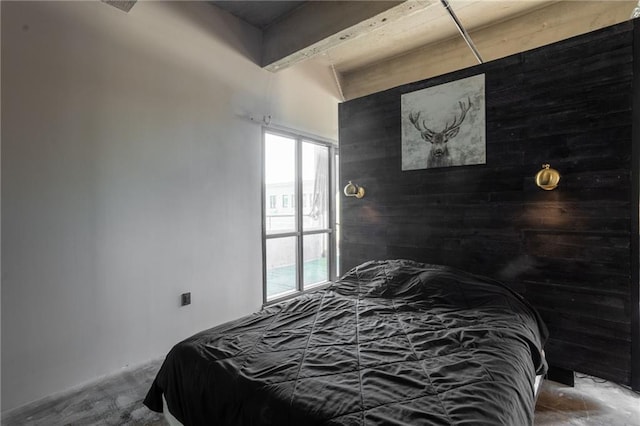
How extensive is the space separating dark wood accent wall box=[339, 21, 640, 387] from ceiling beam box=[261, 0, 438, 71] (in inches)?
28.1

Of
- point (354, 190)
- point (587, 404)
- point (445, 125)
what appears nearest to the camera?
point (587, 404)

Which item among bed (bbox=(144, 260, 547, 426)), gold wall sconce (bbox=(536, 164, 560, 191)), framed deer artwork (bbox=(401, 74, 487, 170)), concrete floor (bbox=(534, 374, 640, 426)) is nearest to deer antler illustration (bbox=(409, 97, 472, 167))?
framed deer artwork (bbox=(401, 74, 487, 170))

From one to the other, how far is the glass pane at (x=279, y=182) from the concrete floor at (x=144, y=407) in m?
2.04

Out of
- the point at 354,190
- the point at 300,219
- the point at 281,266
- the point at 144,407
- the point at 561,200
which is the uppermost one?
the point at 354,190

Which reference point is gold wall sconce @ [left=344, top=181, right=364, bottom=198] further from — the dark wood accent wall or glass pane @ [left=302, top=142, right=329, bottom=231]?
glass pane @ [left=302, top=142, right=329, bottom=231]

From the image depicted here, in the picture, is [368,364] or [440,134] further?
[440,134]

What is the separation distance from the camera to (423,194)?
2953mm

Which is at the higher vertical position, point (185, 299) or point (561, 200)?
point (561, 200)

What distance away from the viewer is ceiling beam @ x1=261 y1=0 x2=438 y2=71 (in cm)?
251

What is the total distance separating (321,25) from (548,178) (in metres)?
2.25

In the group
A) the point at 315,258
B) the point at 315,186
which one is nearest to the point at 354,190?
the point at 315,186

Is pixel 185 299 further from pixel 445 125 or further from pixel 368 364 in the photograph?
pixel 445 125

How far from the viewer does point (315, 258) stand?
4547mm

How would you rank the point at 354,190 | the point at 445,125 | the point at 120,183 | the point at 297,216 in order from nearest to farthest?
the point at 120,183 < the point at 445,125 < the point at 354,190 < the point at 297,216
